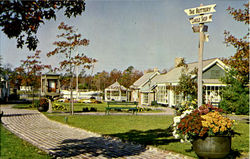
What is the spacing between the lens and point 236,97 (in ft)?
85.3

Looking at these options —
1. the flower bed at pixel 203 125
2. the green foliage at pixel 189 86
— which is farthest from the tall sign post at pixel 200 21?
the green foliage at pixel 189 86

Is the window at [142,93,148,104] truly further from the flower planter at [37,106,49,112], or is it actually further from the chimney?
the flower planter at [37,106,49,112]

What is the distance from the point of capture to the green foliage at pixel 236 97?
25828 millimetres

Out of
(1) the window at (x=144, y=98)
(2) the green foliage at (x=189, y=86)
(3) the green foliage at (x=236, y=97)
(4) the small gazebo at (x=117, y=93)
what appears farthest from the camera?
(4) the small gazebo at (x=117, y=93)

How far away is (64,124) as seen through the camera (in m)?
15.2

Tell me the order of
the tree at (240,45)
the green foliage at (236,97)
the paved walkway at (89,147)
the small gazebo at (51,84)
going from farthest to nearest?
the green foliage at (236,97) < the small gazebo at (51,84) < the tree at (240,45) < the paved walkway at (89,147)

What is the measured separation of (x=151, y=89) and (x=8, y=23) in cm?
3719

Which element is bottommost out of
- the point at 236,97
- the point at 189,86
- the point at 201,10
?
the point at 236,97

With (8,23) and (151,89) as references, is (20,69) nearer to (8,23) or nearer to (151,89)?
(151,89)

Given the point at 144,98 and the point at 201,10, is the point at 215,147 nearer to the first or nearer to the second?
the point at 201,10

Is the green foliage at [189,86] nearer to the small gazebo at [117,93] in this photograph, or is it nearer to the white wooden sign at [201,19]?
the white wooden sign at [201,19]

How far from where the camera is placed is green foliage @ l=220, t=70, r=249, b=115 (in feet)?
84.7

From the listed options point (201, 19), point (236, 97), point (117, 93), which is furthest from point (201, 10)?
point (117, 93)

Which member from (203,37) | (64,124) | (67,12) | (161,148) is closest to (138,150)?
(161,148)
